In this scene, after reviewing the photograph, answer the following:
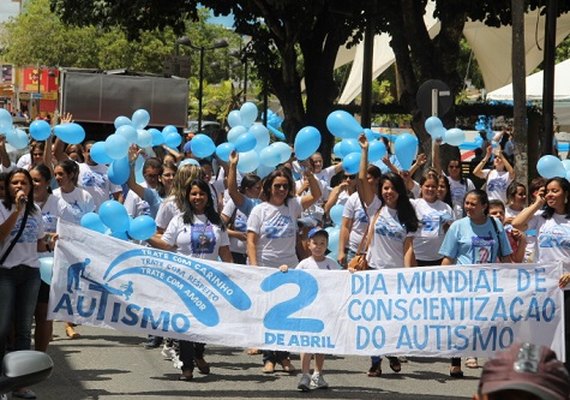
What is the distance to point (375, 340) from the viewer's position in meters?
9.16

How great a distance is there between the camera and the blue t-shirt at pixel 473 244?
9930mm

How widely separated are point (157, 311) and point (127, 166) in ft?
11.0

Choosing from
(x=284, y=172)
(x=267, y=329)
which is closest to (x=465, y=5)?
(x=284, y=172)

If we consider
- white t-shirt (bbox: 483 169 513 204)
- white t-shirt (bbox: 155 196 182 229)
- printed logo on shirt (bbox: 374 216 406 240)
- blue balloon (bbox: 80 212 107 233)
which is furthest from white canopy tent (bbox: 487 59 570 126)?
blue balloon (bbox: 80 212 107 233)

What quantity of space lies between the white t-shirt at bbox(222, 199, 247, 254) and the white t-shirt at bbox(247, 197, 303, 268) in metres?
1.25

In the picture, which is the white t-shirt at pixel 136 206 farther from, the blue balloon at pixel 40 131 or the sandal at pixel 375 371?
the sandal at pixel 375 371

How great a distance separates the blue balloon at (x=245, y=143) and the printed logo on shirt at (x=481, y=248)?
3081mm

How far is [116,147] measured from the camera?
39.9 ft

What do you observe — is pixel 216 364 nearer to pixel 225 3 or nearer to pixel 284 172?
pixel 284 172

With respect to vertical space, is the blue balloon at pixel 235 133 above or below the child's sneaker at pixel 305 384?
above

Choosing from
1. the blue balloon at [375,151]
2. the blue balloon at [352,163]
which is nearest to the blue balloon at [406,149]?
the blue balloon at [375,151]

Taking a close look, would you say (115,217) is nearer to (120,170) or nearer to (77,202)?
(77,202)

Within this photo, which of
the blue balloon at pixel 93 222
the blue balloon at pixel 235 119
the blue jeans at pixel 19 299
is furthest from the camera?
the blue balloon at pixel 235 119

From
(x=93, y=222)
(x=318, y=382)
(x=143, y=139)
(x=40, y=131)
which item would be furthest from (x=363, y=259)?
(x=40, y=131)
